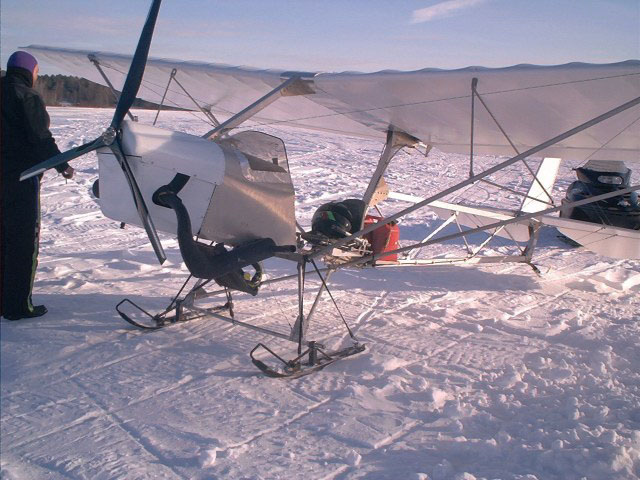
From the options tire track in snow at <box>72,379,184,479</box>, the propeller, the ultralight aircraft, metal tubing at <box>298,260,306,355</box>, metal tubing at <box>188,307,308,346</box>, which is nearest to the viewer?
tire track in snow at <box>72,379,184,479</box>

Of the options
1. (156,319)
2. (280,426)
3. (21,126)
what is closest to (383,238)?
(156,319)

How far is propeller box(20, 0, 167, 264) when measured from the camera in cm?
Result: 387

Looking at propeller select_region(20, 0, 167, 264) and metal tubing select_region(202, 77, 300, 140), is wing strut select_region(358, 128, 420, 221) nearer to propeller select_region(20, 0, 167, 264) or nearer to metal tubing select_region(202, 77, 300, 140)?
metal tubing select_region(202, 77, 300, 140)

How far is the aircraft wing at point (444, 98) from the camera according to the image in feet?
13.6

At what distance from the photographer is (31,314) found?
498 centimetres

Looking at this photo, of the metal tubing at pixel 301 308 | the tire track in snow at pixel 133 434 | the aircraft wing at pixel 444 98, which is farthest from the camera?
the metal tubing at pixel 301 308

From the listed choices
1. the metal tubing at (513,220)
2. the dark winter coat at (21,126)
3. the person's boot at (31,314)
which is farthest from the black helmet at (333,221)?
the person's boot at (31,314)

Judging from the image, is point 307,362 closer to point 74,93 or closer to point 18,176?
point 18,176

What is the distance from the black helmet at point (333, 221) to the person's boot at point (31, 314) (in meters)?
2.64

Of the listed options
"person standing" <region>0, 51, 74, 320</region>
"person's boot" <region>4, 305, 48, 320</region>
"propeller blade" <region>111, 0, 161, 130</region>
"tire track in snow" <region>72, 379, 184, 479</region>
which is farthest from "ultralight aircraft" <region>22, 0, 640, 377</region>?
"tire track in snow" <region>72, 379, 184, 479</region>

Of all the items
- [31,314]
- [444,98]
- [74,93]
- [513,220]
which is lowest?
[31,314]

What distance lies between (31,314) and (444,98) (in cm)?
411

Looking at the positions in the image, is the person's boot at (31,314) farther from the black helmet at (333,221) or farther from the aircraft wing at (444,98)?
the aircraft wing at (444,98)

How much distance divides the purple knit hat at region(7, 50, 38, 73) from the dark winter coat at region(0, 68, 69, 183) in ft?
0.13
